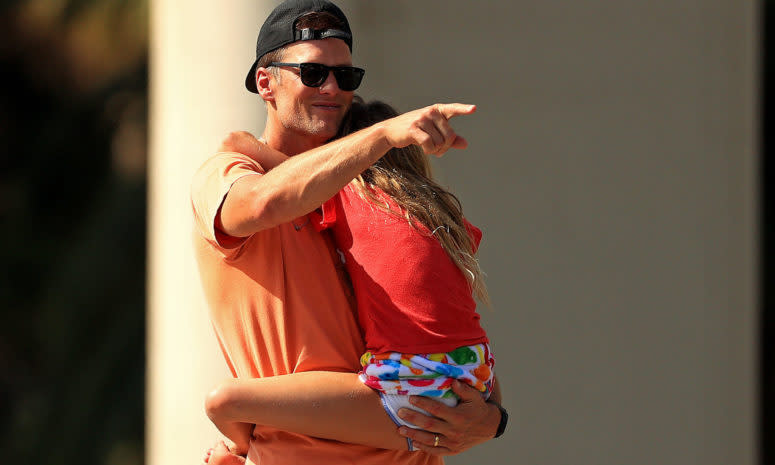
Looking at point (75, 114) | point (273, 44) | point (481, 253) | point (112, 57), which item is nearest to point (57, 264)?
point (75, 114)

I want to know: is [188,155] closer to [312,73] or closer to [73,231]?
[312,73]

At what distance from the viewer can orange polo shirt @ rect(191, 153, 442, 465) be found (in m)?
2.15

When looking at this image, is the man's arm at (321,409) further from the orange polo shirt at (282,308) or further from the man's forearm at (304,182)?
the man's forearm at (304,182)

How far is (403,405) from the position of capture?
2.13m

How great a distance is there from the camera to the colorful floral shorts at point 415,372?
2.11 meters

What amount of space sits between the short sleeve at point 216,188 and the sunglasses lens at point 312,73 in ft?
0.70

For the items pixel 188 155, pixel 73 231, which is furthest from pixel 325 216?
pixel 73 231

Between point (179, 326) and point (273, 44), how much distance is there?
159cm

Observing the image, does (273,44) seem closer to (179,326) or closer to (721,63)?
(179,326)

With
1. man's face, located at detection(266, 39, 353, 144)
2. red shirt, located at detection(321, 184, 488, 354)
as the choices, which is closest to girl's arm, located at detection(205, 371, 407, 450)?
red shirt, located at detection(321, 184, 488, 354)

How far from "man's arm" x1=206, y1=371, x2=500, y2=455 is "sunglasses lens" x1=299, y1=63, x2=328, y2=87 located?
631mm

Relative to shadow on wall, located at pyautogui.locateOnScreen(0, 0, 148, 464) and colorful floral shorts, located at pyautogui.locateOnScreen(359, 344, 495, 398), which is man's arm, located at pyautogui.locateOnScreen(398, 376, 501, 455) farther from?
shadow on wall, located at pyautogui.locateOnScreen(0, 0, 148, 464)

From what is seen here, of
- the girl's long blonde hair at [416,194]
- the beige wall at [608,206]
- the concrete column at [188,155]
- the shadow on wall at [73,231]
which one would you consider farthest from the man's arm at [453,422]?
the shadow on wall at [73,231]

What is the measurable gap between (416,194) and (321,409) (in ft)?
1.71
